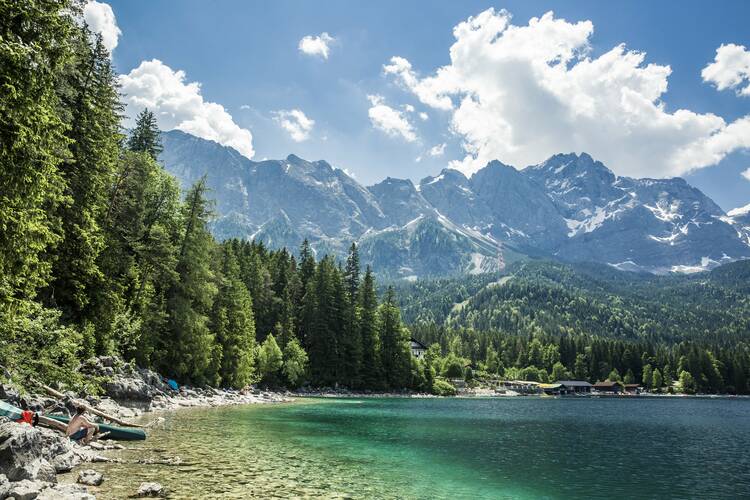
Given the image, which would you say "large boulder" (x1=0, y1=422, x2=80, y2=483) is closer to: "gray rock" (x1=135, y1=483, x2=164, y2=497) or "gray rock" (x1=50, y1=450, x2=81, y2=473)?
"gray rock" (x1=50, y1=450, x2=81, y2=473)

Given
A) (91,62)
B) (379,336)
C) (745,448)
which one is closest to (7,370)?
(91,62)

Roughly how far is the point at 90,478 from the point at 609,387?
655 ft

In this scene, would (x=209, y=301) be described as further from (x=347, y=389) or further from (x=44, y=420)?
(x=347, y=389)

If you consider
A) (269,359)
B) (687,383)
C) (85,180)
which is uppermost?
(85,180)

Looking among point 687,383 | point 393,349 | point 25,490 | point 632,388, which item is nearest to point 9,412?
point 25,490

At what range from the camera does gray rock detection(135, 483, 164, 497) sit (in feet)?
50.0

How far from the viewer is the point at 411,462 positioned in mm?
26266

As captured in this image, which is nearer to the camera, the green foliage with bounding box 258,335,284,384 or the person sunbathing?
the person sunbathing

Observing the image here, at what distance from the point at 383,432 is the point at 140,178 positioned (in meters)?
29.4

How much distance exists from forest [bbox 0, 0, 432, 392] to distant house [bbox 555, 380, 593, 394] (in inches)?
4272

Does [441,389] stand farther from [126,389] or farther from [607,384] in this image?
[607,384]

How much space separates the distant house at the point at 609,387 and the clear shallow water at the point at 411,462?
153 metres

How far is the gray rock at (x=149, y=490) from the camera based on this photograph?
50.0 feet

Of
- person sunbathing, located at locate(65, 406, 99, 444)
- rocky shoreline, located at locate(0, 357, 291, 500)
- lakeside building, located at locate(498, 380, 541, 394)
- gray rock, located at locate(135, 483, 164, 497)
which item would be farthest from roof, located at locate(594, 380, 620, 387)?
gray rock, located at locate(135, 483, 164, 497)
